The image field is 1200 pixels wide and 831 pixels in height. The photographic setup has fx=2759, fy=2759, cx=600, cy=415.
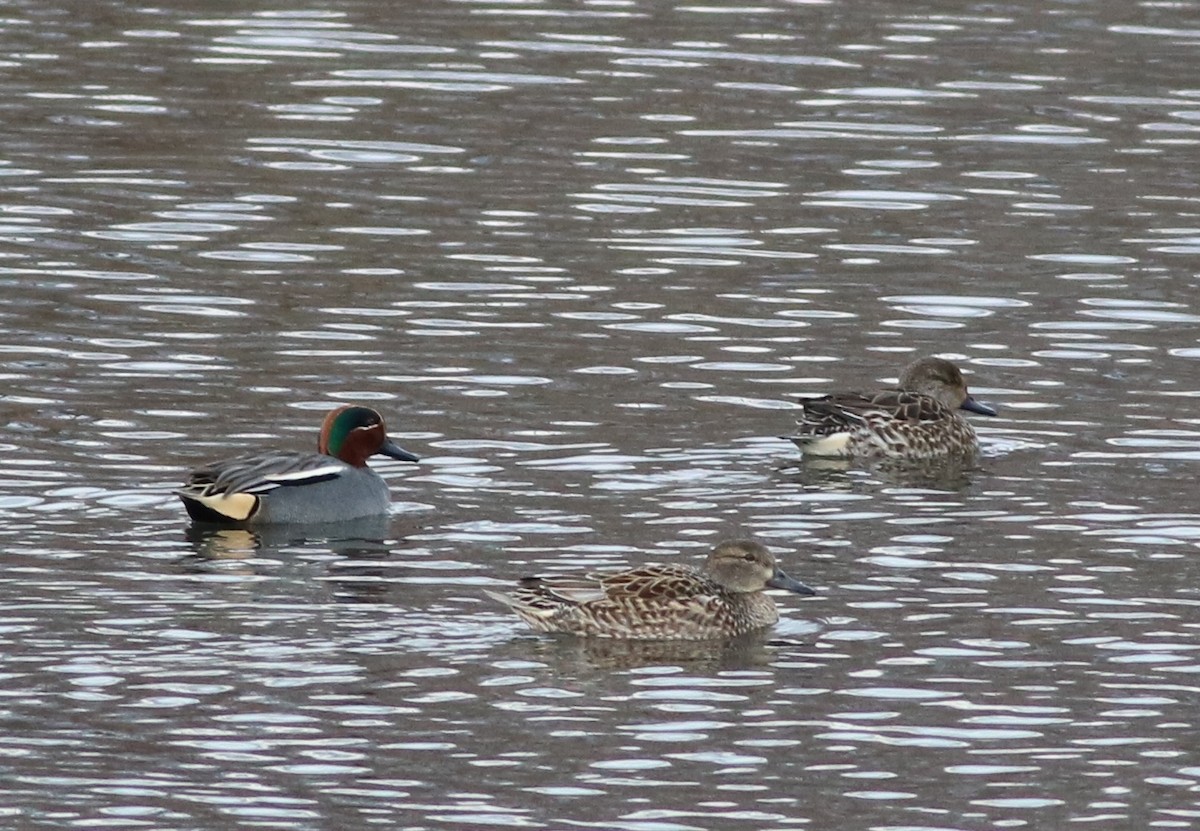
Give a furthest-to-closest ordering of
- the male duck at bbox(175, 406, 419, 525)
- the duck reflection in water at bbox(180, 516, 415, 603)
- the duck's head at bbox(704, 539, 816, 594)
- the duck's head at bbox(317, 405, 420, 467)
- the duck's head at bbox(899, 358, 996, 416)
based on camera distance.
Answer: the duck's head at bbox(899, 358, 996, 416)
the duck's head at bbox(317, 405, 420, 467)
the male duck at bbox(175, 406, 419, 525)
the duck reflection in water at bbox(180, 516, 415, 603)
the duck's head at bbox(704, 539, 816, 594)

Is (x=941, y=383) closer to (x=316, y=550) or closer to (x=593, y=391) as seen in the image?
(x=593, y=391)

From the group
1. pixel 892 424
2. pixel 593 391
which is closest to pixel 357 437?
pixel 593 391

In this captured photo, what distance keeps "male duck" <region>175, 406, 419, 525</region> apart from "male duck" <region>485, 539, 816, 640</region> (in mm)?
2115

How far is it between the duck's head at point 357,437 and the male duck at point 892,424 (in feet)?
7.66

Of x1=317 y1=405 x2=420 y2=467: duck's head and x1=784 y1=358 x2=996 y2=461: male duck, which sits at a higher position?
x1=317 y1=405 x2=420 y2=467: duck's head

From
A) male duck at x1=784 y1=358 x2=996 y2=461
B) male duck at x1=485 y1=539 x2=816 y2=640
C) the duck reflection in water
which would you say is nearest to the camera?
male duck at x1=485 y1=539 x2=816 y2=640

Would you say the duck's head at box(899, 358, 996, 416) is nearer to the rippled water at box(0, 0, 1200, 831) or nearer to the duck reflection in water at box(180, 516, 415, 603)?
the rippled water at box(0, 0, 1200, 831)

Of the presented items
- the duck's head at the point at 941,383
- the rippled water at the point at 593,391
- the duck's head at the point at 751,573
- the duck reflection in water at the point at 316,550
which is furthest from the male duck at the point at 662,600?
the duck's head at the point at 941,383

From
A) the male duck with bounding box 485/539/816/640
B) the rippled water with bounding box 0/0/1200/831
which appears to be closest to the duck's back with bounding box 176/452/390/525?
the rippled water with bounding box 0/0/1200/831

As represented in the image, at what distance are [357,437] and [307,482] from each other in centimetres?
58

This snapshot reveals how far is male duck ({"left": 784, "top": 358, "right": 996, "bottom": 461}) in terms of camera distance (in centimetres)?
1551

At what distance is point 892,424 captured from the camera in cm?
1582

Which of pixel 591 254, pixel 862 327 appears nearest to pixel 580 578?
pixel 862 327

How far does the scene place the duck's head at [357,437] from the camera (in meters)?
14.7
